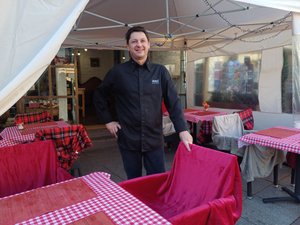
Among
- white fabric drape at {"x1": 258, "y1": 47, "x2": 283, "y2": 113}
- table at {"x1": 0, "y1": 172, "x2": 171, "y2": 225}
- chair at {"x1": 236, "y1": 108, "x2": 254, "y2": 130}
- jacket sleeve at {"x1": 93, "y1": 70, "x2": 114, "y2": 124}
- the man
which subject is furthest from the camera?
white fabric drape at {"x1": 258, "y1": 47, "x2": 283, "y2": 113}

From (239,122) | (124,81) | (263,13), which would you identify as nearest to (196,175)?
(124,81)

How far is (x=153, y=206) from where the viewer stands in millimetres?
1867

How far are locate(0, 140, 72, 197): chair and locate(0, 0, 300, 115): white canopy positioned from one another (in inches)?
24.9

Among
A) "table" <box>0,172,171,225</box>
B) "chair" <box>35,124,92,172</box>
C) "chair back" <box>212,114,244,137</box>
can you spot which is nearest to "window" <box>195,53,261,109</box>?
A: "chair back" <box>212,114,244,137</box>

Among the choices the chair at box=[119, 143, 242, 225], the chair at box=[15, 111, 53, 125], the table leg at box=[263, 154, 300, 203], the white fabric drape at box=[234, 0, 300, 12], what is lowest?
the table leg at box=[263, 154, 300, 203]

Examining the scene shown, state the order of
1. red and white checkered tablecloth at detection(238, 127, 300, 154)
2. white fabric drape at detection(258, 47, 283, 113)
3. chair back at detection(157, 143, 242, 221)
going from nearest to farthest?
chair back at detection(157, 143, 242, 221), red and white checkered tablecloth at detection(238, 127, 300, 154), white fabric drape at detection(258, 47, 283, 113)

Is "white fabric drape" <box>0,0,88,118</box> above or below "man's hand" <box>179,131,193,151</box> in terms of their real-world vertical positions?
above

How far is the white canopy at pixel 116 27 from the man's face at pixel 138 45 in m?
0.39

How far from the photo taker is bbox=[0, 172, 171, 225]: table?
1.16 metres

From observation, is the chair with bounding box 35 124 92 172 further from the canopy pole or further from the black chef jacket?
the canopy pole

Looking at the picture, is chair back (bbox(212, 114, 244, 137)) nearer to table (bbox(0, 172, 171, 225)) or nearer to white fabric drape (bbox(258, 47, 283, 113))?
white fabric drape (bbox(258, 47, 283, 113))

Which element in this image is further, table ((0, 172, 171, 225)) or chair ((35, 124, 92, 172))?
chair ((35, 124, 92, 172))

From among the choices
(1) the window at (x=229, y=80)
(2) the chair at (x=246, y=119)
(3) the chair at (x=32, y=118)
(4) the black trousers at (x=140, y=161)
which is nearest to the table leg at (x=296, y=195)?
(2) the chair at (x=246, y=119)

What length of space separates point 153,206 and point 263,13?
146 inches
